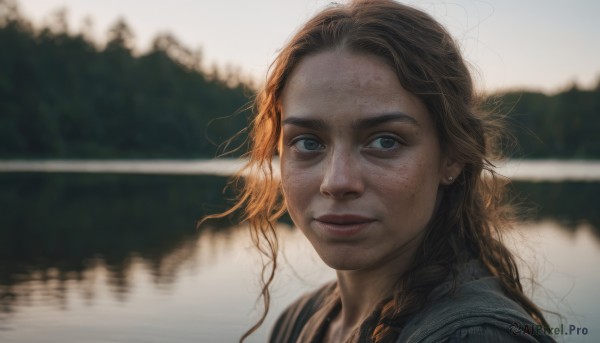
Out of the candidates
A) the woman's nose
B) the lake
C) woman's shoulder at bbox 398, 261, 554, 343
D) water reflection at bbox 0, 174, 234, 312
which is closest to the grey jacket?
woman's shoulder at bbox 398, 261, 554, 343

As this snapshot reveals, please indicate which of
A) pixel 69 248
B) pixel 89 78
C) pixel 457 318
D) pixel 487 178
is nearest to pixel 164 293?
pixel 69 248

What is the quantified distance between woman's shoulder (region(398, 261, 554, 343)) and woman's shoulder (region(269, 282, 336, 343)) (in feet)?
2.71

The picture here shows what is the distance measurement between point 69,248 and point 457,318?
50.1 feet

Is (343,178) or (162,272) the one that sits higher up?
(162,272)

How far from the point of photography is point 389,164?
2.07 metres

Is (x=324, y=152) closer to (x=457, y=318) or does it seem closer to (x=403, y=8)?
(x=403, y=8)

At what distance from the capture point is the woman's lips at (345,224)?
2059mm

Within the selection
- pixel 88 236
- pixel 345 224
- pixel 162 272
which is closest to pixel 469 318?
pixel 345 224

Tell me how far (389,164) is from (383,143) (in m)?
0.07

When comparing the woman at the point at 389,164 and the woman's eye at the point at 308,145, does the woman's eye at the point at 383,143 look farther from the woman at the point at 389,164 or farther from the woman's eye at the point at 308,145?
the woman's eye at the point at 308,145

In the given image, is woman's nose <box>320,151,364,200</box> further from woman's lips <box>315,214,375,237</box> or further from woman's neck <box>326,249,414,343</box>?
woman's neck <box>326,249,414,343</box>

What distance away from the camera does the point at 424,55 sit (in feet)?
7.03

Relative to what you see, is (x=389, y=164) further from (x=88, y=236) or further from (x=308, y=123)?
(x=88, y=236)

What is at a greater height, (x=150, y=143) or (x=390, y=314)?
(x=150, y=143)
